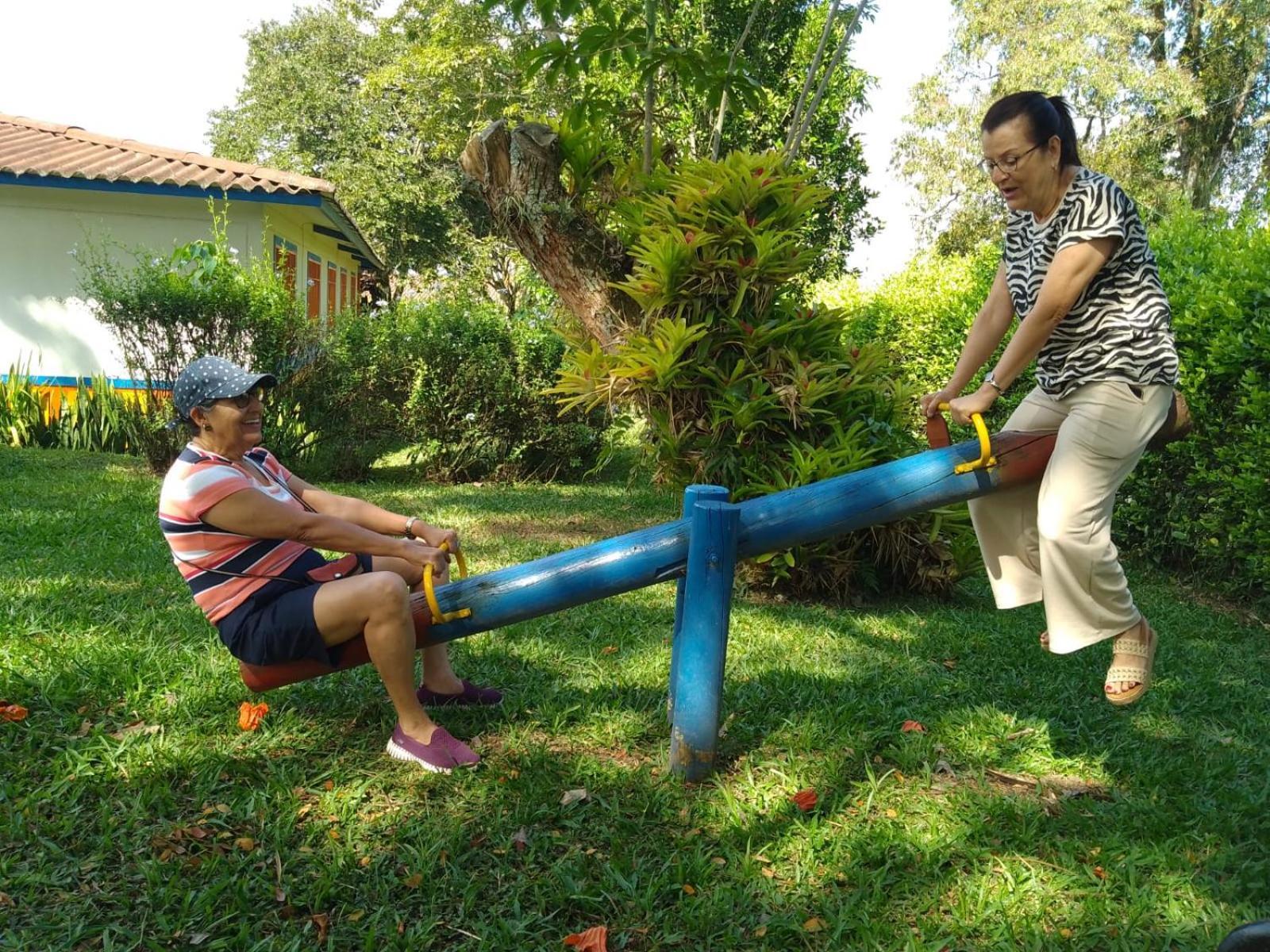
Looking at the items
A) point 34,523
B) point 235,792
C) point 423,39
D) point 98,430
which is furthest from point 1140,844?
point 423,39

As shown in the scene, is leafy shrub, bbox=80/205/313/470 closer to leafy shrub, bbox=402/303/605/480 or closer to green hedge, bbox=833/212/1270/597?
leafy shrub, bbox=402/303/605/480

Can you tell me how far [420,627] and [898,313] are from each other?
752 centimetres

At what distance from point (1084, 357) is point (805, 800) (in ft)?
5.28

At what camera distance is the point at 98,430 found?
37.9 feet

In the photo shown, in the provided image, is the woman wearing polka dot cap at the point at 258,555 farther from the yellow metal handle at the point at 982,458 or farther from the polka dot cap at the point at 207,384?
the yellow metal handle at the point at 982,458

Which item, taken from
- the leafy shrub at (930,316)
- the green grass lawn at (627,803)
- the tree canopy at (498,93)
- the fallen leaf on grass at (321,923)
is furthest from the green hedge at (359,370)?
the fallen leaf on grass at (321,923)

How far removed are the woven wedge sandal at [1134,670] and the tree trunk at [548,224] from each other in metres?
4.03

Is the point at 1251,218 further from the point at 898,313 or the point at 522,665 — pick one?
the point at 522,665

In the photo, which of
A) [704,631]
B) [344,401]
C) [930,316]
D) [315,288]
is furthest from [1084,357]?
[315,288]

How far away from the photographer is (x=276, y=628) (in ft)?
9.85


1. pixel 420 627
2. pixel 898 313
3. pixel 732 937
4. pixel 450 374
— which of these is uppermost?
pixel 898 313

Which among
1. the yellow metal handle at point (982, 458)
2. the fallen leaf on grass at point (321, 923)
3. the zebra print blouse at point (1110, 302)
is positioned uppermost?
the zebra print blouse at point (1110, 302)

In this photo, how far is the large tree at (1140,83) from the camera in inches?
972

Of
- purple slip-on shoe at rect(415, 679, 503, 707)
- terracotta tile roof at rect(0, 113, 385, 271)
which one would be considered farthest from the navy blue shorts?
terracotta tile roof at rect(0, 113, 385, 271)
